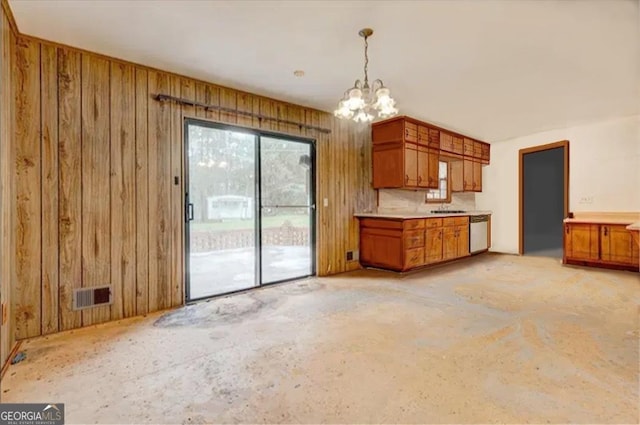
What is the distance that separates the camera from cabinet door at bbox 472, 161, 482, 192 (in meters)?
6.38

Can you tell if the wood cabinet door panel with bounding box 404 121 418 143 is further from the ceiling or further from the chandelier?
the chandelier

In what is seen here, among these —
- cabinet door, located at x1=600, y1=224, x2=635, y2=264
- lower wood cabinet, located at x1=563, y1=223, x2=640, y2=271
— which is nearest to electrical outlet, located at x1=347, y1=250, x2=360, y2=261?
lower wood cabinet, located at x1=563, y1=223, x2=640, y2=271

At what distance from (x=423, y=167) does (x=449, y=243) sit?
1371mm

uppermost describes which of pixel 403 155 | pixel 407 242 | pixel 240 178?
pixel 403 155

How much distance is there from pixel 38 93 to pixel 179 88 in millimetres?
1149

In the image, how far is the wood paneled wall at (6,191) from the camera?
2.04m

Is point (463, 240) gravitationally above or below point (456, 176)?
below

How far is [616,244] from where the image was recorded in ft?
14.9

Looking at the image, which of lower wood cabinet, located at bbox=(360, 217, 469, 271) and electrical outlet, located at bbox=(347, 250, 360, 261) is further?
electrical outlet, located at bbox=(347, 250, 360, 261)

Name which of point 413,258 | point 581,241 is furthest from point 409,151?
point 581,241

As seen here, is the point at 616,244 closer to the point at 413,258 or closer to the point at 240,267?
the point at 413,258

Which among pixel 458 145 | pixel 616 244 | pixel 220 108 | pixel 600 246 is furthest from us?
pixel 458 145

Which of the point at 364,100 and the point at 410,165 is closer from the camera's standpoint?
the point at 364,100

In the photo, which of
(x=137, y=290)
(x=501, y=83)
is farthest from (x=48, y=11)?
(x=501, y=83)
